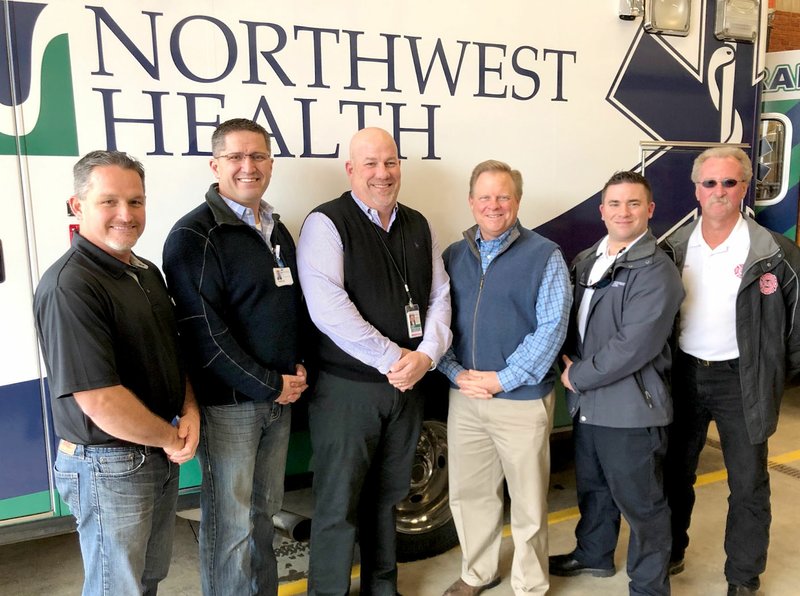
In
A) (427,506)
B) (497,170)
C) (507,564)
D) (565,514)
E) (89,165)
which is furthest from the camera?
(565,514)

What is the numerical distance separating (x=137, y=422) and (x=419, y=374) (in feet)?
3.34

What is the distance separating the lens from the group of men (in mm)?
2295

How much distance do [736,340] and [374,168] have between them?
1512 mm

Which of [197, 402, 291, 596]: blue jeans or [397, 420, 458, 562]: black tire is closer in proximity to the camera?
[197, 402, 291, 596]: blue jeans

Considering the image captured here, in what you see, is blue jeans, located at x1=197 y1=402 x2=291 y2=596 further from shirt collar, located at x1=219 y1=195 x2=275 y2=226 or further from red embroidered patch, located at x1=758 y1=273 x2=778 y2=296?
red embroidered patch, located at x1=758 y1=273 x2=778 y2=296

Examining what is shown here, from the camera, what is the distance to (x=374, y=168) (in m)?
2.49

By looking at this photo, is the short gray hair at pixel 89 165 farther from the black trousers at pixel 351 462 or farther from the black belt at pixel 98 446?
the black trousers at pixel 351 462

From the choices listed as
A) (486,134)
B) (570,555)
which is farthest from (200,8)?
(570,555)

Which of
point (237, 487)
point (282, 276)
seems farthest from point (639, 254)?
point (237, 487)

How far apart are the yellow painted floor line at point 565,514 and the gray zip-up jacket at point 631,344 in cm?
122

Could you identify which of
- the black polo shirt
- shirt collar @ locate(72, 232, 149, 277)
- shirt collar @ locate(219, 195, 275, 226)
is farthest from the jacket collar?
shirt collar @ locate(72, 232, 149, 277)

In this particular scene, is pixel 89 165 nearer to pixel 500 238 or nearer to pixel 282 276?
pixel 282 276

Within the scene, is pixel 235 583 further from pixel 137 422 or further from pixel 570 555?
pixel 570 555

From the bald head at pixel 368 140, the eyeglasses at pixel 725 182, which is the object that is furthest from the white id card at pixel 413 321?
the eyeglasses at pixel 725 182
